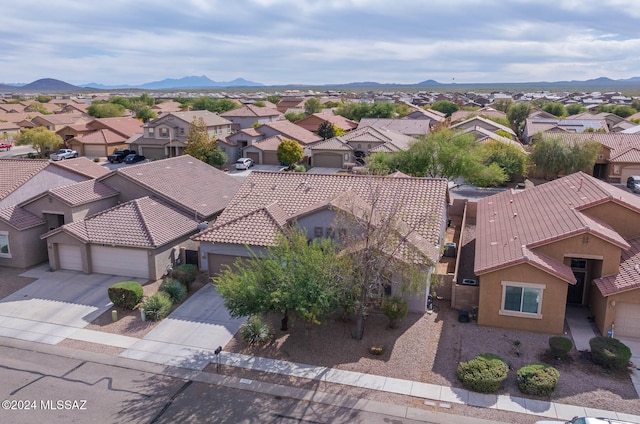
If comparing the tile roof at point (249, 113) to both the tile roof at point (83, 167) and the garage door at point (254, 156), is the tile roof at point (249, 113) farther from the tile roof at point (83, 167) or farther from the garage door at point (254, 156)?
the tile roof at point (83, 167)

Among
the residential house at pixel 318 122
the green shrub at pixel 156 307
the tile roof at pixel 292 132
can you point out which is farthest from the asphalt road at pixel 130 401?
the residential house at pixel 318 122

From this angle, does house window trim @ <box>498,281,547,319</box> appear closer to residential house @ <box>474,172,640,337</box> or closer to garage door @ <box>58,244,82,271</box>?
residential house @ <box>474,172,640,337</box>

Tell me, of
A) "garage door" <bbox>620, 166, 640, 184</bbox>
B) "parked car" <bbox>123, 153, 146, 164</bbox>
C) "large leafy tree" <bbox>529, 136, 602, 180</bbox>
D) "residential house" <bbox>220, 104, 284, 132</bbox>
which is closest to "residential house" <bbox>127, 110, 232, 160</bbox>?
"parked car" <bbox>123, 153, 146, 164</bbox>

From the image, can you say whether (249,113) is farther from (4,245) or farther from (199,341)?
(199,341)

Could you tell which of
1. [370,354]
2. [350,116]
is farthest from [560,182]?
[350,116]

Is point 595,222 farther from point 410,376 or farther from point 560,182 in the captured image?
point 410,376

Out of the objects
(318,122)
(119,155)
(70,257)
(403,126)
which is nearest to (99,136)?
(119,155)
